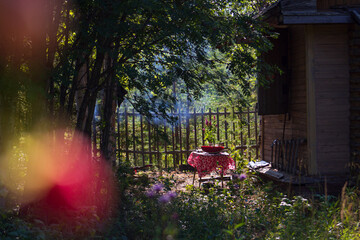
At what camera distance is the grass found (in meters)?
4.52

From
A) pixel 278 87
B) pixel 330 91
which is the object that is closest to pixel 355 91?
pixel 330 91

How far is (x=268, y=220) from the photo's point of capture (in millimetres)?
5418

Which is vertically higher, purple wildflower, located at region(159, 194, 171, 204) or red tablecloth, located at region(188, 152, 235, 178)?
red tablecloth, located at region(188, 152, 235, 178)

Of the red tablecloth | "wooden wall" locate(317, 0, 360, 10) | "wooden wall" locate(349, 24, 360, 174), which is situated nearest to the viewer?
"wooden wall" locate(349, 24, 360, 174)

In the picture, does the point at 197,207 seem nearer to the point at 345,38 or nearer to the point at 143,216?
the point at 143,216

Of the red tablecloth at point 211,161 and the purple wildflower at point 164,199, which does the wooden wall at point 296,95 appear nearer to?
the red tablecloth at point 211,161

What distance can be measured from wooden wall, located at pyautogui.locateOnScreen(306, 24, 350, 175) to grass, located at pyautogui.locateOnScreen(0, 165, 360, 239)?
7.25 feet

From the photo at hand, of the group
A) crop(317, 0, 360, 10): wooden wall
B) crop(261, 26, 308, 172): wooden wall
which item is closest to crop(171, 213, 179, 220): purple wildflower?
crop(261, 26, 308, 172): wooden wall

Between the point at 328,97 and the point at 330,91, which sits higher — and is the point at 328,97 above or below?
below

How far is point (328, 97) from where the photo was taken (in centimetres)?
813

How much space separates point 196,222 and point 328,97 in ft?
14.4

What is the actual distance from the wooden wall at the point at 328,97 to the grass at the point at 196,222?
2210mm

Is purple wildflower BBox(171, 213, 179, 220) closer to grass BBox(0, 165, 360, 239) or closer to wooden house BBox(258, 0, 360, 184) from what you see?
grass BBox(0, 165, 360, 239)

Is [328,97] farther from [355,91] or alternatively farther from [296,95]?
[296,95]
